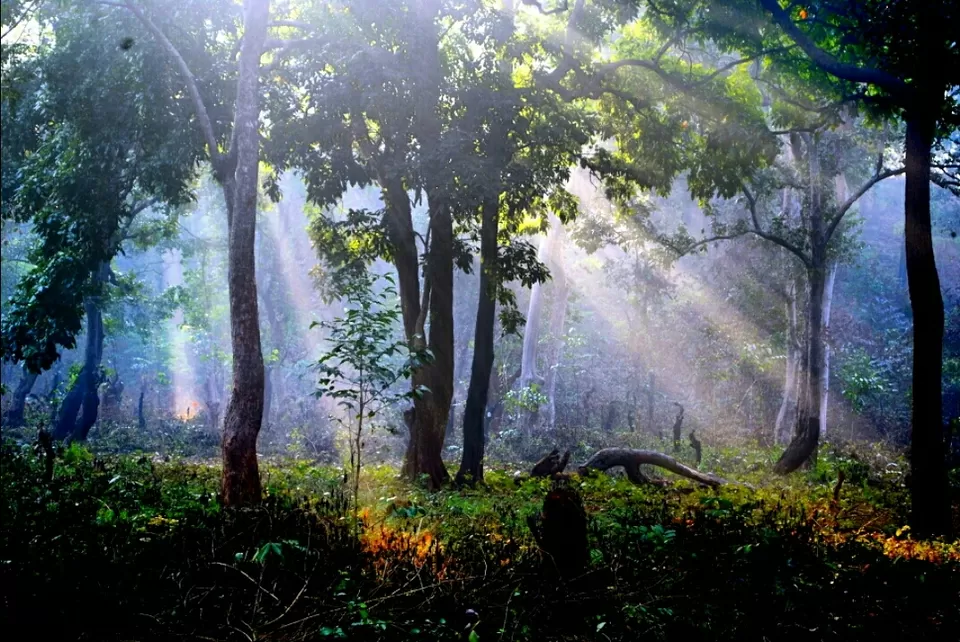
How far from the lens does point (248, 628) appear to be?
530 cm

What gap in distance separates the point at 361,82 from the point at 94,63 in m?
4.53

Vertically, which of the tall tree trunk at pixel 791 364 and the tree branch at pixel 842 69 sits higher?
the tree branch at pixel 842 69

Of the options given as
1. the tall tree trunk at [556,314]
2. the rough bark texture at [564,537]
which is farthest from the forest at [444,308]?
the tall tree trunk at [556,314]

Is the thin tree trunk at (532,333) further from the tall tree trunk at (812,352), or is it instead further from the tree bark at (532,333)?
the tall tree trunk at (812,352)

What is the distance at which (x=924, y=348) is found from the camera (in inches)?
406

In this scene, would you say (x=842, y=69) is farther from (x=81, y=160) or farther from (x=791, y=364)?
(x=791, y=364)

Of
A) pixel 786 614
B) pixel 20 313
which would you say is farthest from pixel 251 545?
pixel 20 313

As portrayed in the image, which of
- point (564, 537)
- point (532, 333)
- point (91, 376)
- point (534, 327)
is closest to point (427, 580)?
point (564, 537)

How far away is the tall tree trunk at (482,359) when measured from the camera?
15.2 meters

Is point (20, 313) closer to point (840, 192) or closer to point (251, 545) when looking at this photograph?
point (251, 545)

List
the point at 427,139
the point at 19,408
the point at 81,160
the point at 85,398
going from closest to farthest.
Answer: the point at 81,160
the point at 427,139
the point at 85,398
the point at 19,408

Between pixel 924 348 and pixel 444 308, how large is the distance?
8.00m

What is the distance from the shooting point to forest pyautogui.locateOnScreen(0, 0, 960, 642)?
19.1 feet

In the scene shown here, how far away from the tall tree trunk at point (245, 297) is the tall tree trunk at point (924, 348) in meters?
8.32
